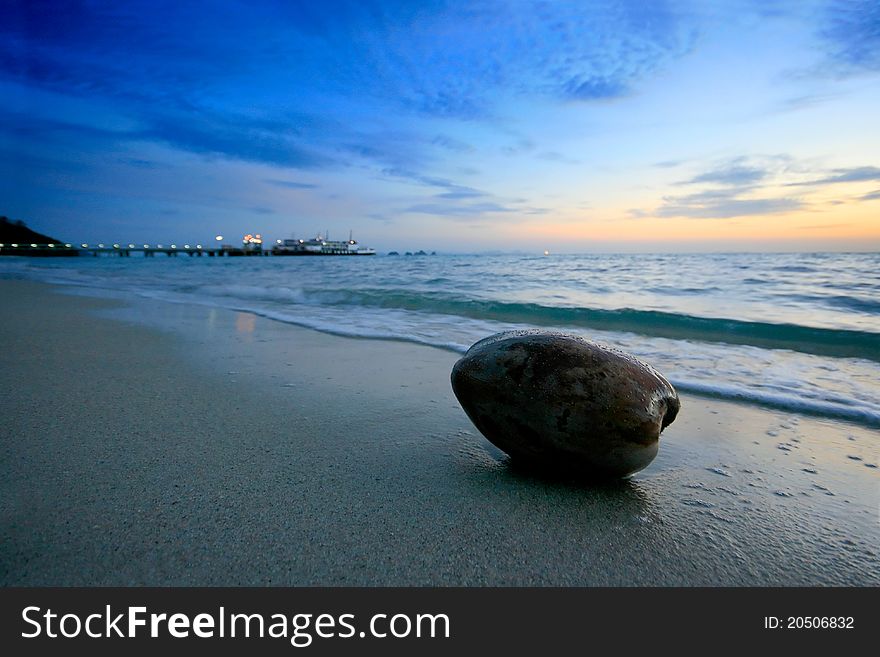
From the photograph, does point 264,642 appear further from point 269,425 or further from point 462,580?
point 269,425

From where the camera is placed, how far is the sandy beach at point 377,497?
146 cm

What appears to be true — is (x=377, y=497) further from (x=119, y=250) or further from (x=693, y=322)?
(x=119, y=250)

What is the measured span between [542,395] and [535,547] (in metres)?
0.60

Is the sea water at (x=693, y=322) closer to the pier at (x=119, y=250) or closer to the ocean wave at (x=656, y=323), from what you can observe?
the ocean wave at (x=656, y=323)

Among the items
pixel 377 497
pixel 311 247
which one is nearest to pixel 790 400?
pixel 377 497

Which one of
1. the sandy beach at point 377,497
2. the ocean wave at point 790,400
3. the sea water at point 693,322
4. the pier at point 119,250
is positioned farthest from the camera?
the pier at point 119,250

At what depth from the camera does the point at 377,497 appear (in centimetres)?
190

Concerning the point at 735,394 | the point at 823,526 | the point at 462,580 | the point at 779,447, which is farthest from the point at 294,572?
the point at 735,394

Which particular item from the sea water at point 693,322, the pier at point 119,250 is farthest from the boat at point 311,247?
the sea water at point 693,322

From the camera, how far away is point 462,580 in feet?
4.63

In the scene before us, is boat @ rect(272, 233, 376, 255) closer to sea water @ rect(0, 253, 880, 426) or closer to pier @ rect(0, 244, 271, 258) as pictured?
pier @ rect(0, 244, 271, 258)

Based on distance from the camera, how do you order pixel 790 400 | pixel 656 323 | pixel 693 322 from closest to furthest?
pixel 790 400 → pixel 693 322 → pixel 656 323

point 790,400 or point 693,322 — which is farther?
point 693,322

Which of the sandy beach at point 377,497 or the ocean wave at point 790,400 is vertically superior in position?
the sandy beach at point 377,497
